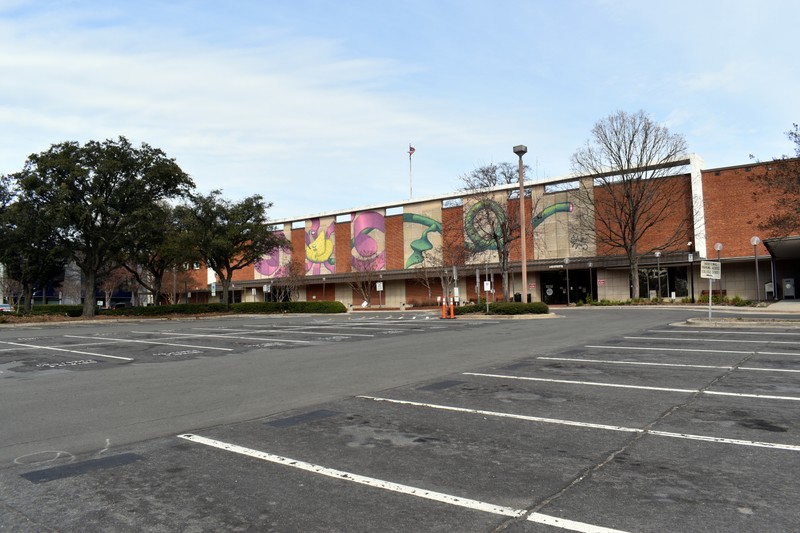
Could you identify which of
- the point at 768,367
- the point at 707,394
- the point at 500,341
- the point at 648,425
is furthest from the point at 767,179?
the point at 648,425

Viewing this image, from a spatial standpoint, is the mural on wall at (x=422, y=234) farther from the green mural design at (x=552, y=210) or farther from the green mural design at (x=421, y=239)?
the green mural design at (x=552, y=210)

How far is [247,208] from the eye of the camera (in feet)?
158

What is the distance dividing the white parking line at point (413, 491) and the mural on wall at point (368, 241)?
56336mm

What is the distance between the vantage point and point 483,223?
155ft

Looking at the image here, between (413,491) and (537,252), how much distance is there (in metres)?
50.6

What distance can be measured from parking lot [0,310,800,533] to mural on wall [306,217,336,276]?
183 feet

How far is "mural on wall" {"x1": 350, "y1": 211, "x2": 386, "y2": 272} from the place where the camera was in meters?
63.1

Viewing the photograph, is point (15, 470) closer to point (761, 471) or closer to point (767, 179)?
point (761, 471)

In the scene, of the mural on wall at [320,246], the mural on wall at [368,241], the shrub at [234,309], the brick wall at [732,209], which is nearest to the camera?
the brick wall at [732,209]

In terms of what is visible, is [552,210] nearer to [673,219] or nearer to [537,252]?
[537,252]

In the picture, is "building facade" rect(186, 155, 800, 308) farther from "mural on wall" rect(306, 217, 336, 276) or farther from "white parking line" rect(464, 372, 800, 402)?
"white parking line" rect(464, 372, 800, 402)

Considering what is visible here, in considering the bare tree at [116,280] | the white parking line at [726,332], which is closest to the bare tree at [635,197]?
the white parking line at [726,332]

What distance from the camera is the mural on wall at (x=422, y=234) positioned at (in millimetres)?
59031

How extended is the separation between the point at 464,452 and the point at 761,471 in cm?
250
